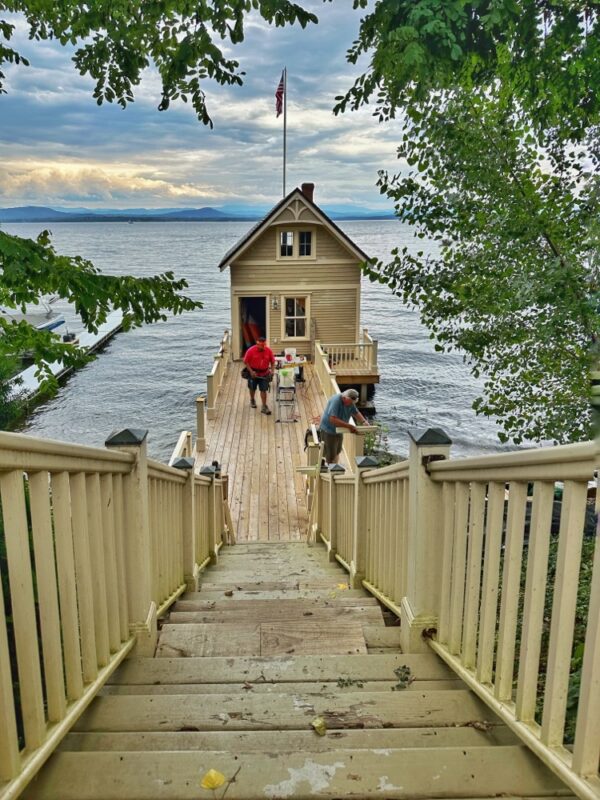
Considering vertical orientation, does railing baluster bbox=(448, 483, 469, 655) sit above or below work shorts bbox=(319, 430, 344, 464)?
above

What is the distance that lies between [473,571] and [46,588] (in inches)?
56.5

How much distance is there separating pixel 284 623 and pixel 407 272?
9.96ft

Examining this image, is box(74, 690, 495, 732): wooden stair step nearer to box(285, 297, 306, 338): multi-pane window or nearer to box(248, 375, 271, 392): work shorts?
box(248, 375, 271, 392): work shorts

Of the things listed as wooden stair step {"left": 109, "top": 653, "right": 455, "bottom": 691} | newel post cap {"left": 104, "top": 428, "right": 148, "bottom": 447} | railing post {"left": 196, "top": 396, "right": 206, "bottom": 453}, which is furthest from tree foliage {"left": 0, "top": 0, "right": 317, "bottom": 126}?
railing post {"left": 196, "top": 396, "right": 206, "bottom": 453}

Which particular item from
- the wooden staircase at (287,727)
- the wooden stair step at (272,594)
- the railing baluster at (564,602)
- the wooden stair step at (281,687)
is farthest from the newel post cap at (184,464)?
the railing baluster at (564,602)

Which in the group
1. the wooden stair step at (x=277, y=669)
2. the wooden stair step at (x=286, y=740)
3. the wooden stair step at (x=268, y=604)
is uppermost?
the wooden stair step at (x=286, y=740)

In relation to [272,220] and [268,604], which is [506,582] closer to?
[268,604]

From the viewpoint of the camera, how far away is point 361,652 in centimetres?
281

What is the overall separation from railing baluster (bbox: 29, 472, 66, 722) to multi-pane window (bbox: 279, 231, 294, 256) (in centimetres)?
1694

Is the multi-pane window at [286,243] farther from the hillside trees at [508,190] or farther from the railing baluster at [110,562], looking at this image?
the railing baluster at [110,562]

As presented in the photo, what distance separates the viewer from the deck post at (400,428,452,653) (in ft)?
8.30

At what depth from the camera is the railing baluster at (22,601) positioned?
4.78 ft

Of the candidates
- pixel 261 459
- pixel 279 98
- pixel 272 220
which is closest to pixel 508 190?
pixel 261 459

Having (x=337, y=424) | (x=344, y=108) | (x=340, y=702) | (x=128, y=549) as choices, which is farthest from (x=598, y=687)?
(x=337, y=424)
